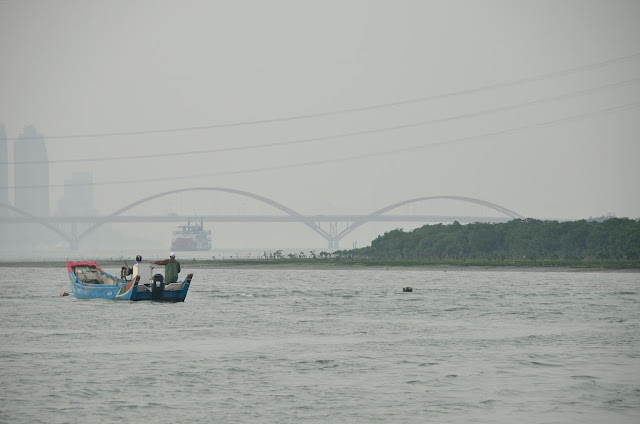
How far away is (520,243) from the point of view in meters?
121

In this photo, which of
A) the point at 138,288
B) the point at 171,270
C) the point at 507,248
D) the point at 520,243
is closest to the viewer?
the point at 171,270

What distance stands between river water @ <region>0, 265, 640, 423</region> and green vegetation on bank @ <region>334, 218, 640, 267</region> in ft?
187

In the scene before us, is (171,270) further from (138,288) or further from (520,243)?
(520,243)

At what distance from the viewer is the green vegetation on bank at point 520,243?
11012 centimetres

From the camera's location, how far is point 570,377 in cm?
2611

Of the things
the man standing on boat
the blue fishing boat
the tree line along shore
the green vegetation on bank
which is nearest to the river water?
the blue fishing boat

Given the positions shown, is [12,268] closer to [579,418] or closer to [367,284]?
[367,284]

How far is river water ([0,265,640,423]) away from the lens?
2162 cm

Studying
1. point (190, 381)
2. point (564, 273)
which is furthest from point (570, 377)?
point (564, 273)

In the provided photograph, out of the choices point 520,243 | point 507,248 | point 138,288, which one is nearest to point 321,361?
point 138,288

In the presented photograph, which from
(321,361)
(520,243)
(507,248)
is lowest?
(321,361)

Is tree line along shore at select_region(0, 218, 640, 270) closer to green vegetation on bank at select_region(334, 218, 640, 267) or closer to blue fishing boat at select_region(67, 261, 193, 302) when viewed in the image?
green vegetation on bank at select_region(334, 218, 640, 267)

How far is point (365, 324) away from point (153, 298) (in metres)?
17.1

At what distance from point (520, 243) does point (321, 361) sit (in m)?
95.1
